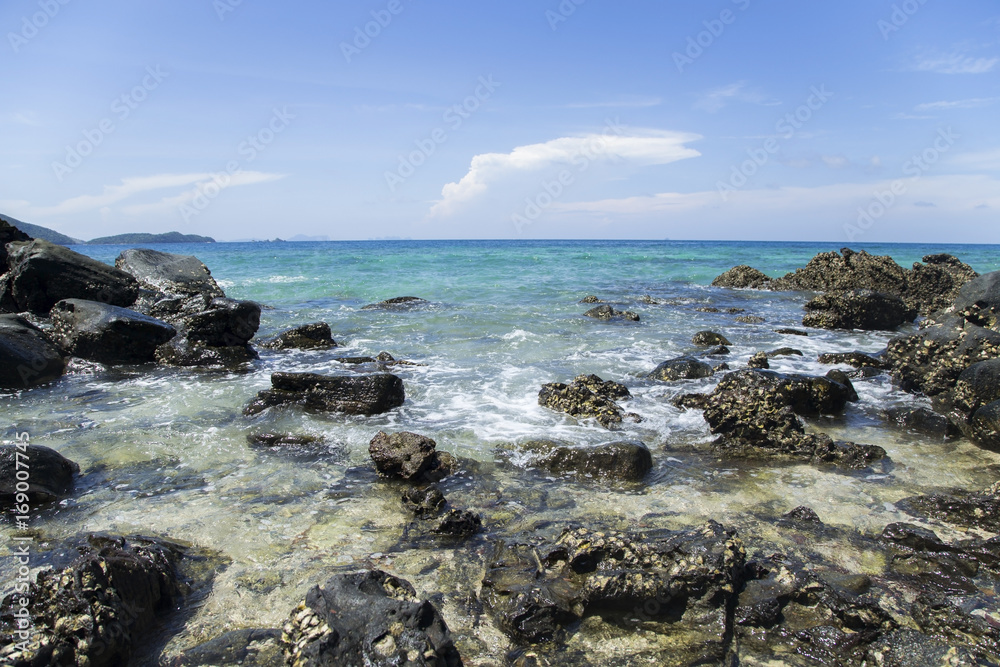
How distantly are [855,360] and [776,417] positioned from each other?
16.2 feet

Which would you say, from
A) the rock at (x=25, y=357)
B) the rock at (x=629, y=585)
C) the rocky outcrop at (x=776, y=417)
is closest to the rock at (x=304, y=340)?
the rock at (x=25, y=357)

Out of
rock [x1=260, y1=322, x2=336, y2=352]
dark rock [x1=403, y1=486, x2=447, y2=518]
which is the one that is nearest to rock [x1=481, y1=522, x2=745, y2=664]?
dark rock [x1=403, y1=486, x2=447, y2=518]

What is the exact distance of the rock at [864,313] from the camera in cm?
1563

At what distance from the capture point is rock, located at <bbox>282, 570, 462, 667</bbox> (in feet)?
8.80

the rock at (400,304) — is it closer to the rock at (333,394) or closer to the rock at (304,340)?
the rock at (304,340)

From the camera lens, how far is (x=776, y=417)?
22.1 ft

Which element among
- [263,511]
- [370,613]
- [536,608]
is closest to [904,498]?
[536,608]

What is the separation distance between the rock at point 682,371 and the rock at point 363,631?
7280 mm

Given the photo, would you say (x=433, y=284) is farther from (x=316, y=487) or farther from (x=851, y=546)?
(x=851, y=546)

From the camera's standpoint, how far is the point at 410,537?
4500mm

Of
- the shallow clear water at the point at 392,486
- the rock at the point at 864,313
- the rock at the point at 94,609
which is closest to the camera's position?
the rock at the point at 94,609

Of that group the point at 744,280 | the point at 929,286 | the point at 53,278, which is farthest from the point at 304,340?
the point at 744,280

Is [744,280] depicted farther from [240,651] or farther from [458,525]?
[240,651]

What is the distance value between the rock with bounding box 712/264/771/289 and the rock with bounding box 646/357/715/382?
19.1 metres
